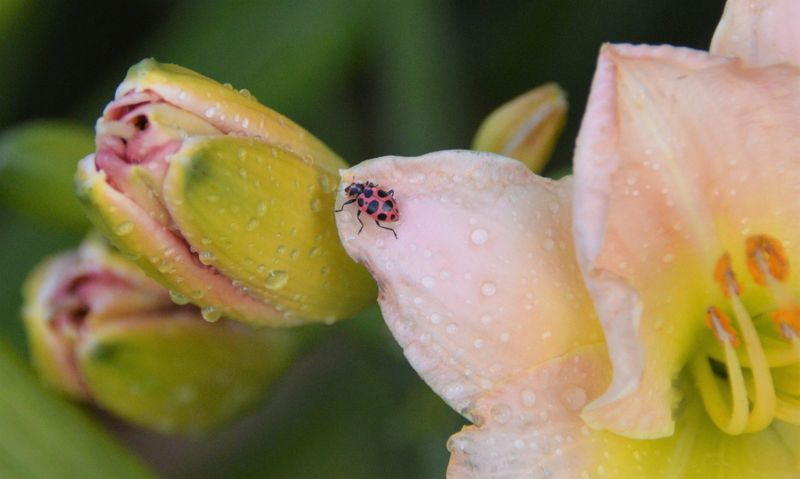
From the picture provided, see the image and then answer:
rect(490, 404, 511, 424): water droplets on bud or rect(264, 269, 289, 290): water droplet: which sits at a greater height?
rect(264, 269, 289, 290): water droplet

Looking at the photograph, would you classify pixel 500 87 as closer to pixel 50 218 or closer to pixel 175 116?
pixel 50 218

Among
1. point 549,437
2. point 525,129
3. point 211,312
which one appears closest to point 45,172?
point 211,312

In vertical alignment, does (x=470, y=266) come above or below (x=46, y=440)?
above

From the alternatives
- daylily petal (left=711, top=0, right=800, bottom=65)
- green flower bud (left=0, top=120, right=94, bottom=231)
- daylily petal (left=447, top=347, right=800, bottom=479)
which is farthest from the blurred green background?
daylily petal (left=711, top=0, right=800, bottom=65)

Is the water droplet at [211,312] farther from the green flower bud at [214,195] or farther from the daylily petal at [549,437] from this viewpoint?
the daylily petal at [549,437]

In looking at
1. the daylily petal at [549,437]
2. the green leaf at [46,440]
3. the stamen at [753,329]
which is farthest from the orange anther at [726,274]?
the green leaf at [46,440]

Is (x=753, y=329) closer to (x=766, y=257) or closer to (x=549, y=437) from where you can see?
(x=766, y=257)

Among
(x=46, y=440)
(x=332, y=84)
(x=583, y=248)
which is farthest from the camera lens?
(x=332, y=84)

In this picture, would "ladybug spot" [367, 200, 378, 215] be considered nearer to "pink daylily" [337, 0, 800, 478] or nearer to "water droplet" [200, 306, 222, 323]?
"pink daylily" [337, 0, 800, 478]
